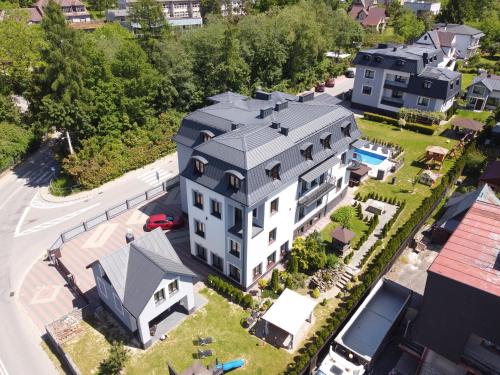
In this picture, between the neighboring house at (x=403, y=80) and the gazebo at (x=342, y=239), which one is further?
the neighboring house at (x=403, y=80)

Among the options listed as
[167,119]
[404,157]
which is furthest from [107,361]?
[404,157]

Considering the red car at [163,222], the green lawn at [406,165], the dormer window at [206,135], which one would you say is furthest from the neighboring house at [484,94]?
the red car at [163,222]

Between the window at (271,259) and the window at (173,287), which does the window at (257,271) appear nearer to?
the window at (271,259)

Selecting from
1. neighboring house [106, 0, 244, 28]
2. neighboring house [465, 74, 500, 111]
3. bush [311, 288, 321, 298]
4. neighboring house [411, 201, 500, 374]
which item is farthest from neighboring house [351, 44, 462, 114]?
neighboring house [106, 0, 244, 28]

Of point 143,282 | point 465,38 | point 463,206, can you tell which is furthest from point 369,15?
point 143,282

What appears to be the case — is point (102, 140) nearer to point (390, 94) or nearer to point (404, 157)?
point (404, 157)

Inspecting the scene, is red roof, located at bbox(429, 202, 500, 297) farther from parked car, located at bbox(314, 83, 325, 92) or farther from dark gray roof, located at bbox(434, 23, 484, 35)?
dark gray roof, located at bbox(434, 23, 484, 35)

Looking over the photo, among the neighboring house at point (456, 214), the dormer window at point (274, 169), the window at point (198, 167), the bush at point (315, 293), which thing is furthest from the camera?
the neighboring house at point (456, 214)
